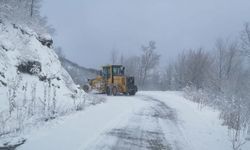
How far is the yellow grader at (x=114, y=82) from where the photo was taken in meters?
30.9

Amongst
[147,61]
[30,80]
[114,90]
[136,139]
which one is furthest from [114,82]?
[147,61]

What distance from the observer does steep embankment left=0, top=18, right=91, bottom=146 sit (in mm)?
10758

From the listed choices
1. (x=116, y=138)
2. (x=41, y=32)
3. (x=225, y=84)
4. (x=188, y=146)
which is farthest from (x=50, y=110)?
(x=225, y=84)

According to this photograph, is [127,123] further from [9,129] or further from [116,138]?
[9,129]

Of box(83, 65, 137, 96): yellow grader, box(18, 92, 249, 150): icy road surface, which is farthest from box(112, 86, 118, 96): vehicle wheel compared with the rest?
box(18, 92, 249, 150): icy road surface

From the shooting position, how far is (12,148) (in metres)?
6.64

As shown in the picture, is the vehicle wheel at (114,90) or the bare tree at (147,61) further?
the bare tree at (147,61)

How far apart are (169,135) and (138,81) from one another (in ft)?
207

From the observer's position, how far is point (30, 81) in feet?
50.0

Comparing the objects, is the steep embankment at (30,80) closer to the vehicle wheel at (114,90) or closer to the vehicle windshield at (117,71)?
the vehicle wheel at (114,90)

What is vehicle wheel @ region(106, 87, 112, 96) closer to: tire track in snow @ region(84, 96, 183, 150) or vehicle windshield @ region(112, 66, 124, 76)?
vehicle windshield @ region(112, 66, 124, 76)

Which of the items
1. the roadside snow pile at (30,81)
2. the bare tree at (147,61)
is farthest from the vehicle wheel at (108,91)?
the bare tree at (147,61)

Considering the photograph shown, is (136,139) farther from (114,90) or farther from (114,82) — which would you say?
(114,82)

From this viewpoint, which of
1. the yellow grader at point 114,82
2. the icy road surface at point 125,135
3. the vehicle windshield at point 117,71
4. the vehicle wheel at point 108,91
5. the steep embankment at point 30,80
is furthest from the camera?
the vehicle windshield at point 117,71
